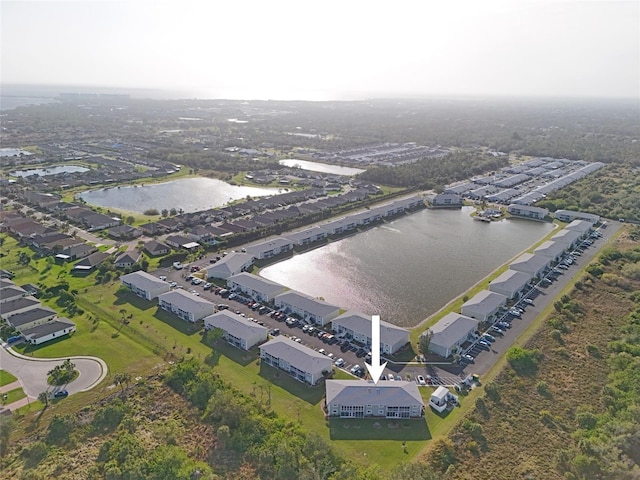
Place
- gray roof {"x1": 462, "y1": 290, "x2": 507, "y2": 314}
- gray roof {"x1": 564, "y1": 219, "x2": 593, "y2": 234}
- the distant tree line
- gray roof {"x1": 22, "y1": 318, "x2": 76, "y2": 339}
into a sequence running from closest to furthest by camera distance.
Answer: gray roof {"x1": 22, "y1": 318, "x2": 76, "y2": 339}
gray roof {"x1": 462, "y1": 290, "x2": 507, "y2": 314}
gray roof {"x1": 564, "y1": 219, "x2": 593, "y2": 234}
the distant tree line

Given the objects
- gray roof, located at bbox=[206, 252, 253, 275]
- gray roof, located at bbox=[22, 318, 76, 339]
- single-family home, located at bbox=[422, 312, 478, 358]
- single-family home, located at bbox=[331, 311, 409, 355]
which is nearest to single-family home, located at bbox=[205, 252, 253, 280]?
gray roof, located at bbox=[206, 252, 253, 275]

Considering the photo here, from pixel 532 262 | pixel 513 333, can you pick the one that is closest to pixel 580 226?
pixel 532 262

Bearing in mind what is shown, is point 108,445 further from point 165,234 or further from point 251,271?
point 165,234

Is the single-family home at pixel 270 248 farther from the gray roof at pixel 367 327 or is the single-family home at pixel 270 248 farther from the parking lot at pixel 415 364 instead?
the gray roof at pixel 367 327

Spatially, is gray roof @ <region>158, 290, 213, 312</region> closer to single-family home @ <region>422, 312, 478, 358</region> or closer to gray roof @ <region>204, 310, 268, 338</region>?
gray roof @ <region>204, 310, 268, 338</region>

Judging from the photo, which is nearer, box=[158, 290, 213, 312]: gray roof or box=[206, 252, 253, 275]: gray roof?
box=[158, 290, 213, 312]: gray roof

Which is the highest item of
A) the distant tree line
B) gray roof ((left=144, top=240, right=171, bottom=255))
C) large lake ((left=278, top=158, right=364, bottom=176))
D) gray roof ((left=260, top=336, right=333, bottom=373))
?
gray roof ((left=260, top=336, right=333, bottom=373))

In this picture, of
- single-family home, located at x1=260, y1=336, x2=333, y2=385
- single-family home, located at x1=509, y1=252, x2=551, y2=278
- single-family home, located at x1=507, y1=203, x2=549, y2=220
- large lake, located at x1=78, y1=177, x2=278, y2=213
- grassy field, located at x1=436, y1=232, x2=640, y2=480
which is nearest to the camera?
grassy field, located at x1=436, y1=232, x2=640, y2=480
